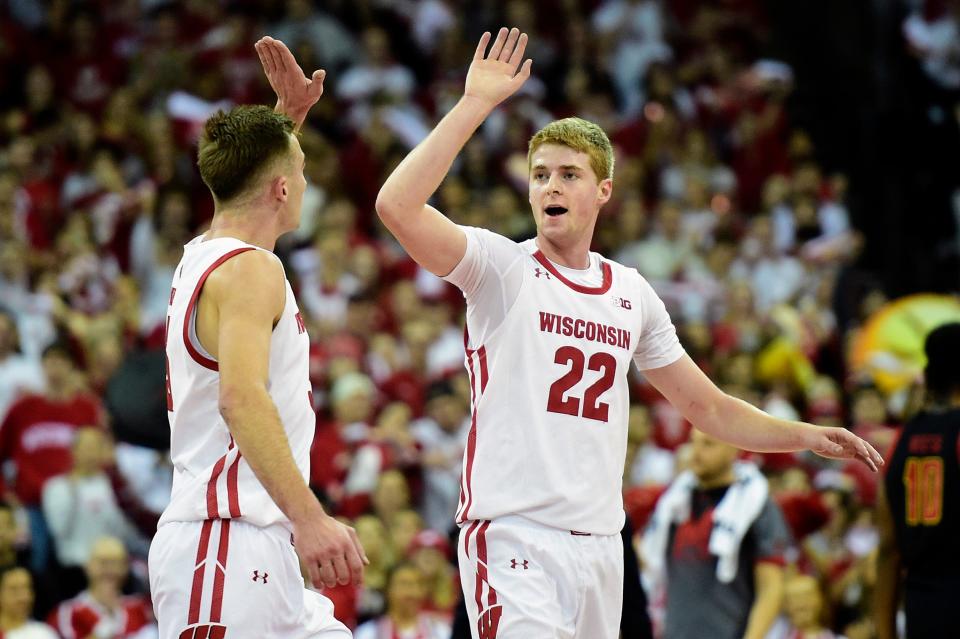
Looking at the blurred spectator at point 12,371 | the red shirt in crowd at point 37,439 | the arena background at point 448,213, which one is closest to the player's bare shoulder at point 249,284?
the arena background at point 448,213

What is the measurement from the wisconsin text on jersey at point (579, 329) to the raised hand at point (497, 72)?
0.91 metres

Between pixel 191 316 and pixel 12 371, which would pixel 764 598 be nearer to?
pixel 191 316

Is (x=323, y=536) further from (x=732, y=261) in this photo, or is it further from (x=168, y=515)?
(x=732, y=261)

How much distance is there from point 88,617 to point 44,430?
1.98m

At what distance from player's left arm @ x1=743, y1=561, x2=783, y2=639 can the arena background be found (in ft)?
4.29

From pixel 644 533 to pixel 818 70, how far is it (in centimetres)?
1316

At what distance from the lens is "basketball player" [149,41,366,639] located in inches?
192

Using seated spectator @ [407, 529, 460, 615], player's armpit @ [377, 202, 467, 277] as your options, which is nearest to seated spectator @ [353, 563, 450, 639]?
seated spectator @ [407, 529, 460, 615]

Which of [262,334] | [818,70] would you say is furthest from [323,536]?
[818,70]

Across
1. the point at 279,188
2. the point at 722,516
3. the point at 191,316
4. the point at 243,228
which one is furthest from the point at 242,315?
the point at 722,516

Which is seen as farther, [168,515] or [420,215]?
[420,215]

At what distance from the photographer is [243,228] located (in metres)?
5.41

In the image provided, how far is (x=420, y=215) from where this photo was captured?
A: 563 cm

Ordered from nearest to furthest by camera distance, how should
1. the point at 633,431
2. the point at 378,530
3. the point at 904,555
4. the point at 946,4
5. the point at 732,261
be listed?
the point at 904,555 < the point at 378,530 < the point at 633,431 < the point at 732,261 < the point at 946,4
